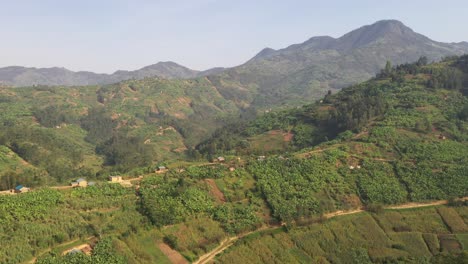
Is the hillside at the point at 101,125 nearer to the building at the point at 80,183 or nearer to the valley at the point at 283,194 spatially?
the valley at the point at 283,194

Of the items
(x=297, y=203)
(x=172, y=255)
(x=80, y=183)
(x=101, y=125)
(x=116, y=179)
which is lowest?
(x=297, y=203)

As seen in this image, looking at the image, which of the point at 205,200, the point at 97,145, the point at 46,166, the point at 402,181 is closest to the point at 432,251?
the point at 402,181

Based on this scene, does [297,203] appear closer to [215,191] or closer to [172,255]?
[215,191]

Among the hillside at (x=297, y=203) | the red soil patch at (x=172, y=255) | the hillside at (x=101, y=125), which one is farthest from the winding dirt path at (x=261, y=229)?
the hillside at (x=101, y=125)

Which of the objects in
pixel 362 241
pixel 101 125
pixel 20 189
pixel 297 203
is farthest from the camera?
pixel 101 125

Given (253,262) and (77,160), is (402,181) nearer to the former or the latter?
(253,262)

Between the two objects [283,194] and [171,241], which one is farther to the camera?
[283,194]

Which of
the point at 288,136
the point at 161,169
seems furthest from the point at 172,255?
the point at 288,136

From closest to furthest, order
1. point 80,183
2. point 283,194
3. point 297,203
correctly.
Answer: point 80,183 → point 297,203 → point 283,194

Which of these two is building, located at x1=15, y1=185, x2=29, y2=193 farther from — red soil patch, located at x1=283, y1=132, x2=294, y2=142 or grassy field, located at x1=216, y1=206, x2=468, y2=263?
red soil patch, located at x1=283, y1=132, x2=294, y2=142
